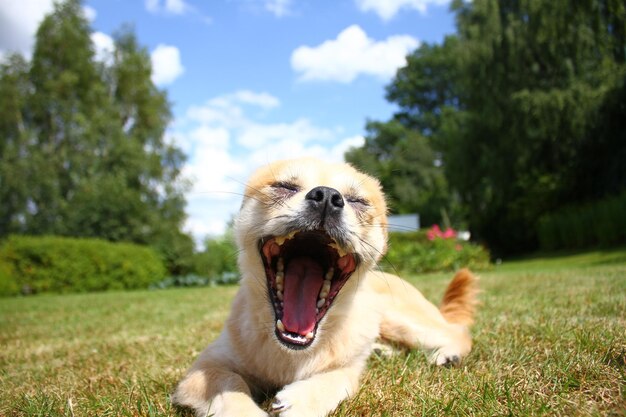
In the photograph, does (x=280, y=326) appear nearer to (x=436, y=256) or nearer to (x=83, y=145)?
(x=436, y=256)

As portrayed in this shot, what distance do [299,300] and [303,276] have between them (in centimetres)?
16

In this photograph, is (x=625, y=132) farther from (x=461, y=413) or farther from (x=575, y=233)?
(x=461, y=413)

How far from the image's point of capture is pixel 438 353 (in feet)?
9.80

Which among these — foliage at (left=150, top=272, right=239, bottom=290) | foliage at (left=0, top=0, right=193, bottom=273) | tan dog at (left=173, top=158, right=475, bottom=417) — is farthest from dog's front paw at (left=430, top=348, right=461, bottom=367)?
foliage at (left=0, top=0, right=193, bottom=273)

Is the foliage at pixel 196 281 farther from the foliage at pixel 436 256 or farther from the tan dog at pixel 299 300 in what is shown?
the tan dog at pixel 299 300

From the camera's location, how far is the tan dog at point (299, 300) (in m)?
2.29

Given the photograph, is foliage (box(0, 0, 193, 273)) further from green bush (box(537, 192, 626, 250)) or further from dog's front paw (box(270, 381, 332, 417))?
dog's front paw (box(270, 381, 332, 417))

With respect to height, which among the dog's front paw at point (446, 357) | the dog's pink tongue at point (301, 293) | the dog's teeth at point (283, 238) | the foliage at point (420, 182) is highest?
the foliage at point (420, 182)

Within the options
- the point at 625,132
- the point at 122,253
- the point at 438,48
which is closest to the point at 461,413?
the point at 122,253

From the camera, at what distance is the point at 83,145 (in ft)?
84.3

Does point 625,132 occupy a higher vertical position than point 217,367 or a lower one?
higher

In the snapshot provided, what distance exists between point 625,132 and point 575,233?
557 centimetres

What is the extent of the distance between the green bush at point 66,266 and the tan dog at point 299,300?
1495 cm

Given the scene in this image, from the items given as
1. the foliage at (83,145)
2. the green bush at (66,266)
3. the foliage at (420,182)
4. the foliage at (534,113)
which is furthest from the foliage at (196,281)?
the foliage at (420,182)
